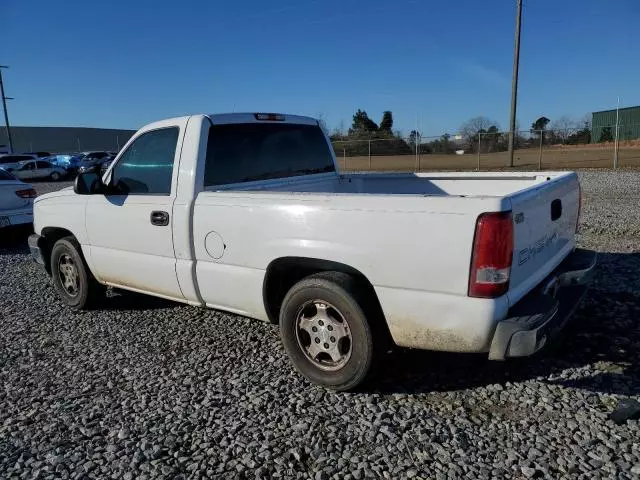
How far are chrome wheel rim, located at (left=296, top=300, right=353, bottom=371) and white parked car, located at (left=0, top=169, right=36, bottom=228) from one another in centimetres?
749

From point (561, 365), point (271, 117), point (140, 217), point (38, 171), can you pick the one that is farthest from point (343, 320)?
point (38, 171)

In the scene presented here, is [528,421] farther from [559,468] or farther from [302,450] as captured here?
[302,450]

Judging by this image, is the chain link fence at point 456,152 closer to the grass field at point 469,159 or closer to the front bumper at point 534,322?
the grass field at point 469,159

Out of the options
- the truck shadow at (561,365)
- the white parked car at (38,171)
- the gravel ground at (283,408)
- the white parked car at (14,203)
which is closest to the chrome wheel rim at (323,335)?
the gravel ground at (283,408)

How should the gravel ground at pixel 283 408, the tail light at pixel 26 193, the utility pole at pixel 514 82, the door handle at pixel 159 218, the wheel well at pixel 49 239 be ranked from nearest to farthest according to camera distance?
the gravel ground at pixel 283 408, the door handle at pixel 159 218, the wheel well at pixel 49 239, the tail light at pixel 26 193, the utility pole at pixel 514 82

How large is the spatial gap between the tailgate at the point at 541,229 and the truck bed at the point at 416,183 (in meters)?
0.47

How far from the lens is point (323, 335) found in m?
3.57

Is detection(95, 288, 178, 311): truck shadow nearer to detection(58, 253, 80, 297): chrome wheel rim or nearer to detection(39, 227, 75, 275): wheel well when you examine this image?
detection(58, 253, 80, 297): chrome wheel rim

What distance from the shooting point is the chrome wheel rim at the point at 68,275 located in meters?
5.51

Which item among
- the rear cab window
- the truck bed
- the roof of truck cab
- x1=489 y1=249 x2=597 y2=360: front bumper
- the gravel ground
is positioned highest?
the roof of truck cab

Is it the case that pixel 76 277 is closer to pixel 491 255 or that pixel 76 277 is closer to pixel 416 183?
pixel 416 183

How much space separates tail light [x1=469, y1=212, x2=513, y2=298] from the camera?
281 centimetres

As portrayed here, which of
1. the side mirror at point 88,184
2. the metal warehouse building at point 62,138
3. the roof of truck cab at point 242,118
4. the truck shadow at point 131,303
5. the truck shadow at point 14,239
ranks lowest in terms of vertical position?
the truck shadow at point 131,303

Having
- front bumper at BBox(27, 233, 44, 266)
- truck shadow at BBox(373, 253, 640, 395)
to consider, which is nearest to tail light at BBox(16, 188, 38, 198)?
front bumper at BBox(27, 233, 44, 266)
